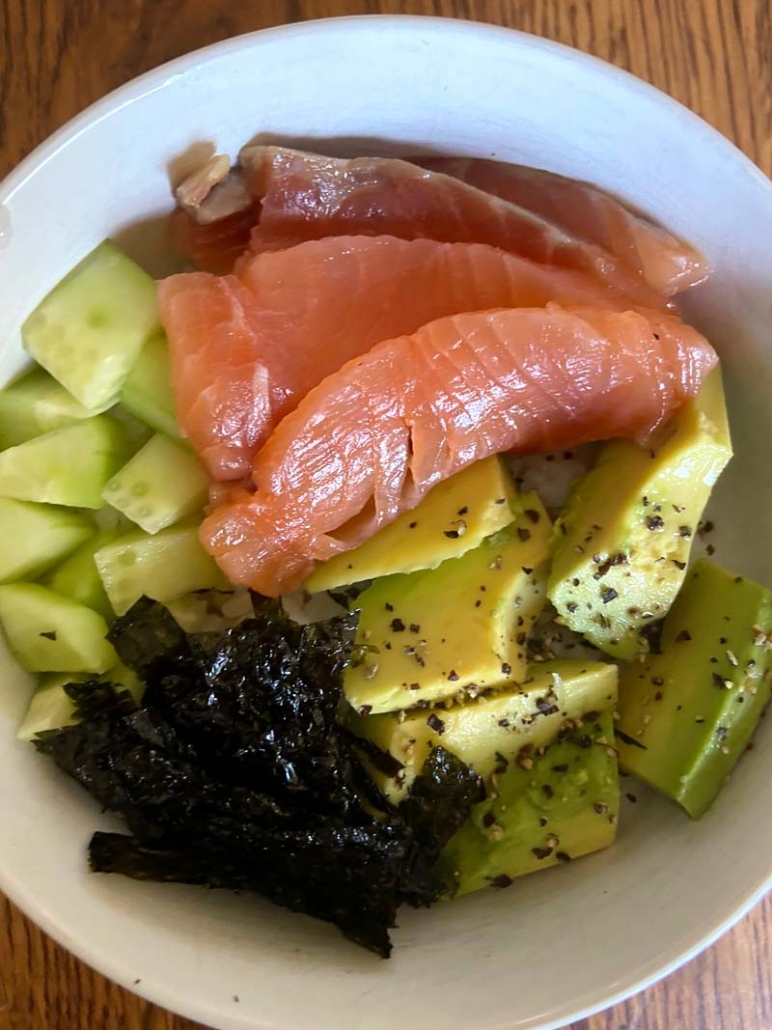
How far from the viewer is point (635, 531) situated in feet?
4.31

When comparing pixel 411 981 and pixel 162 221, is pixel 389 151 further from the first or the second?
pixel 411 981

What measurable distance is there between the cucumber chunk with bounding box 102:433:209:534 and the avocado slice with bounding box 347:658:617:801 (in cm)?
45

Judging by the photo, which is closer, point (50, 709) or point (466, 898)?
point (50, 709)

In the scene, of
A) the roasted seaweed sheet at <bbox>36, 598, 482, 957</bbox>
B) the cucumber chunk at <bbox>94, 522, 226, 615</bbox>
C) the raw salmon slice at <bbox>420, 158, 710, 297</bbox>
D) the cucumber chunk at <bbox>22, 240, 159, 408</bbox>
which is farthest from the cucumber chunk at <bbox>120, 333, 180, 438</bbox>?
the raw salmon slice at <bbox>420, 158, 710, 297</bbox>

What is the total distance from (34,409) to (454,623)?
Result: 0.73 metres

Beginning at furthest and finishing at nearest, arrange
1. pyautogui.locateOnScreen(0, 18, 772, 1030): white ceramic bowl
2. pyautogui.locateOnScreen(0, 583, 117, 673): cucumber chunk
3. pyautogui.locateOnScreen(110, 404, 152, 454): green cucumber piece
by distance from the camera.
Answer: pyautogui.locateOnScreen(110, 404, 152, 454): green cucumber piece → pyautogui.locateOnScreen(0, 583, 117, 673): cucumber chunk → pyautogui.locateOnScreen(0, 18, 772, 1030): white ceramic bowl

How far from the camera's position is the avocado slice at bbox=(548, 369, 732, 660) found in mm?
1313

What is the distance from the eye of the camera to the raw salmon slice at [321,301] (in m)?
1.29

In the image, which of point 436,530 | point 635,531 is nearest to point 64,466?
point 436,530

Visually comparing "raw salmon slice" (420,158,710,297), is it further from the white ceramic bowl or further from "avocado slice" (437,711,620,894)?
"avocado slice" (437,711,620,894)

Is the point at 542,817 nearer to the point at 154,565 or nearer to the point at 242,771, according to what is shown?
the point at 242,771

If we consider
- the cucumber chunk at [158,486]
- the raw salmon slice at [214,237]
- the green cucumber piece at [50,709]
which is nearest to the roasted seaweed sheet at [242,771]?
the green cucumber piece at [50,709]

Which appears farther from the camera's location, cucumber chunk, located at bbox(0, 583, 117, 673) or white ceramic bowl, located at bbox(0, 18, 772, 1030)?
cucumber chunk, located at bbox(0, 583, 117, 673)

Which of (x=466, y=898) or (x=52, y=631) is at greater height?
(x=52, y=631)
